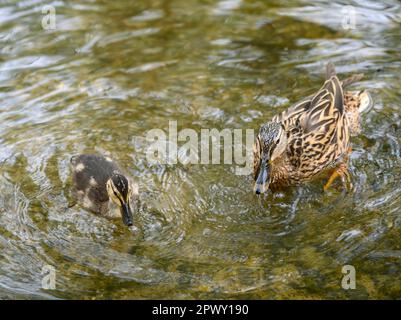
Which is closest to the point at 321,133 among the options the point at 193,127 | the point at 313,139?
the point at 313,139

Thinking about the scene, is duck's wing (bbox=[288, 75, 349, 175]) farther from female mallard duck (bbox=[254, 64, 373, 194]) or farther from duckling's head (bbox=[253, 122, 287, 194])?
duckling's head (bbox=[253, 122, 287, 194])

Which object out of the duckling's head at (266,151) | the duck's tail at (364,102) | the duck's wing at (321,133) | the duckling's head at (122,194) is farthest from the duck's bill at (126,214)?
the duck's tail at (364,102)

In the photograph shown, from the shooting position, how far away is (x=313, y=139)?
575cm

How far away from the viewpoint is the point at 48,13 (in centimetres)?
847

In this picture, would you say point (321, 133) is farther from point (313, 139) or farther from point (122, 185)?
point (122, 185)

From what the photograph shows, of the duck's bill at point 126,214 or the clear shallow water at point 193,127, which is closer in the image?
the clear shallow water at point 193,127

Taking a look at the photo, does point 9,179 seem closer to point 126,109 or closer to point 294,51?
point 126,109

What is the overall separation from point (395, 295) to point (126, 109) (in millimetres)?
3438

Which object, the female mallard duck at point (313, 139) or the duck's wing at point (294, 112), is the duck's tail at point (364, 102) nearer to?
the female mallard duck at point (313, 139)

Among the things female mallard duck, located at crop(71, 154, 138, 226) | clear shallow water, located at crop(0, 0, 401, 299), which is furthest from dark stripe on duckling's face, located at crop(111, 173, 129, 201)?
clear shallow water, located at crop(0, 0, 401, 299)

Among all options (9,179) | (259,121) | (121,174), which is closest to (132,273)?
(121,174)

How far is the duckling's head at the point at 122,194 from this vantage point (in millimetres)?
4923

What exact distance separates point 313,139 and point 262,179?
0.94m

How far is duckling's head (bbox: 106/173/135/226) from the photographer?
16.2 feet
